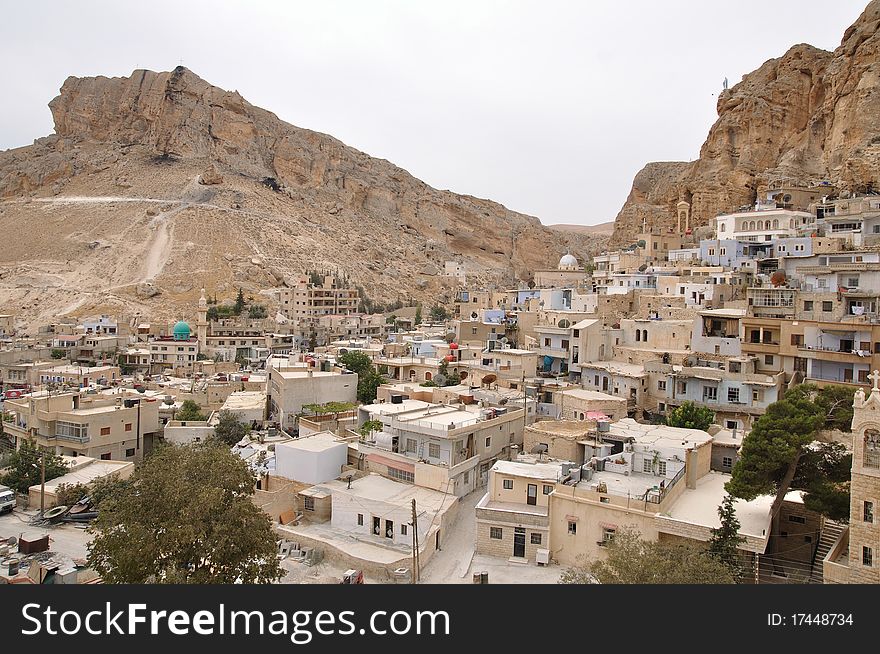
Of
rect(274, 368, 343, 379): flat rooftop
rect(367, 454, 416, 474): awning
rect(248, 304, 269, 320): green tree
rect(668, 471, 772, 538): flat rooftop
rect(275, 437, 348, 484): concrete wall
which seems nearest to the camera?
rect(668, 471, 772, 538): flat rooftop

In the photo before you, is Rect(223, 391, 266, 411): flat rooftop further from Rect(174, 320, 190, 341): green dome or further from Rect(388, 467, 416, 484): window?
Rect(174, 320, 190, 341): green dome

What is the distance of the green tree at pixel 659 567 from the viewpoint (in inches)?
473

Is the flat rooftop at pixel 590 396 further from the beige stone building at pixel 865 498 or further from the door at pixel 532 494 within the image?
the beige stone building at pixel 865 498

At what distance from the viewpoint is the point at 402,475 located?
20688mm

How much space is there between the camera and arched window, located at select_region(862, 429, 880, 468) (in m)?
12.3

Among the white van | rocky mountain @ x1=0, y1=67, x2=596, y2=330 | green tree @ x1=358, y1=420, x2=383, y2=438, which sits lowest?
the white van

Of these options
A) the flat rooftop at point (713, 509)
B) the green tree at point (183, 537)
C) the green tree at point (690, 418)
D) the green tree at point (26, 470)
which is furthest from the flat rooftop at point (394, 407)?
the green tree at point (26, 470)

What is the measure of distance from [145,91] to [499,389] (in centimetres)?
9975

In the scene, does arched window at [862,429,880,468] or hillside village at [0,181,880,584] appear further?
hillside village at [0,181,880,584]

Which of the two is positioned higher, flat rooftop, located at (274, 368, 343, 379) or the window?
flat rooftop, located at (274, 368, 343, 379)

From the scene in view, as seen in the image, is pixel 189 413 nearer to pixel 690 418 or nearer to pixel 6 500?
pixel 6 500

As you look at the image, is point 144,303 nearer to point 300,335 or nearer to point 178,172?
point 300,335

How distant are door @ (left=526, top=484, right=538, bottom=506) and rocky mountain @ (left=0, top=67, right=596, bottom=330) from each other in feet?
174

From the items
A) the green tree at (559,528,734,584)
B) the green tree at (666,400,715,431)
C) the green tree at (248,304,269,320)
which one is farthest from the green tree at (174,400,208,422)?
the green tree at (248,304,269,320)
